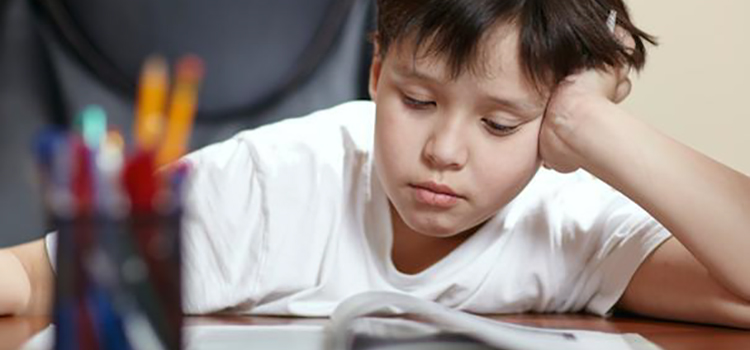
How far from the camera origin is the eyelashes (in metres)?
0.95

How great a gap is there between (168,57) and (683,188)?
0.68 m

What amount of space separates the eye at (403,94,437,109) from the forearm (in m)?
0.15

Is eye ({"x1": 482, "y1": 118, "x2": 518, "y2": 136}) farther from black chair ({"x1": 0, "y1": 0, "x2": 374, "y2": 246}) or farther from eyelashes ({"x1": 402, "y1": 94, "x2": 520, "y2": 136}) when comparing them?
black chair ({"x1": 0, "y1": 0, "x2": 374, "y2": 246})

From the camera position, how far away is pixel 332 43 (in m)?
1.43

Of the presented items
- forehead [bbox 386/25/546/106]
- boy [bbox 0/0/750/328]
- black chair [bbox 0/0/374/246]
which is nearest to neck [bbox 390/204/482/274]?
boy [bbox 0/0/750/328]

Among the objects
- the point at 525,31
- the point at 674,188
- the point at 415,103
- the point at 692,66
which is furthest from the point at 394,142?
the point at 692,66

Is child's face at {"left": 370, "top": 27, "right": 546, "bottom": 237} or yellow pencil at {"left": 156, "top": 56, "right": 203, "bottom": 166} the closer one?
yellow pencil at {"left": 156, "top": 56, "right": 203, "bottom": 166}

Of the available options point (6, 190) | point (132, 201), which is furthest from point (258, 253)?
point (132, 201)

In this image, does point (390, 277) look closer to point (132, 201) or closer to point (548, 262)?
point (548, 262)

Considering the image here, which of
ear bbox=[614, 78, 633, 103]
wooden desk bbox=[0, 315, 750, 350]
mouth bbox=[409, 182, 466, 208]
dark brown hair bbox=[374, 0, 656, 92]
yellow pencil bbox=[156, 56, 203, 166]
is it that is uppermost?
dark brown hair bbox=[374, 0, 656, 92]

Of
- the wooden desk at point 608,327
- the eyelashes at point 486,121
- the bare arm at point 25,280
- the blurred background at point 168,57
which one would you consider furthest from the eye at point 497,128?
the blurred background at point 168,57

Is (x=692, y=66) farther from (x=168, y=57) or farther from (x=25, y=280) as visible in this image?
(x=25, y=280)

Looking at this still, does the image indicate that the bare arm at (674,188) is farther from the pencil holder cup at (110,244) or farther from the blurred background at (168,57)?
the pencil holder cup at (110,244)

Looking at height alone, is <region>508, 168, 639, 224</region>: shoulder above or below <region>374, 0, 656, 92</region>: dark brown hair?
below
